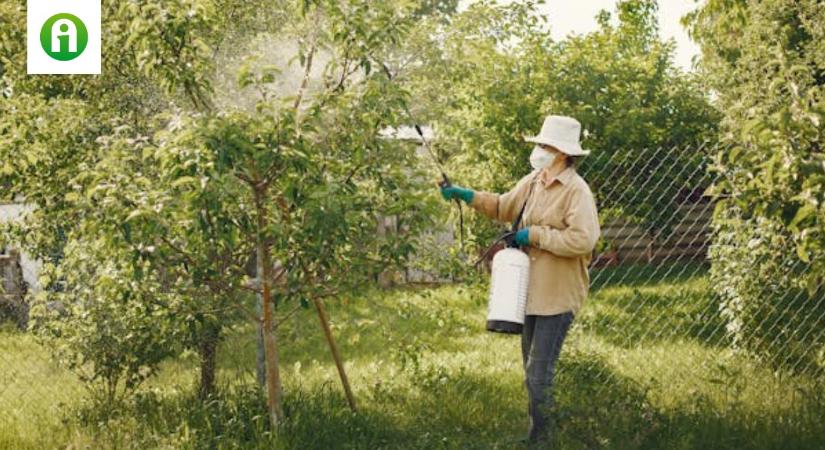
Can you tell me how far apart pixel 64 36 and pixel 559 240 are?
3.51 metres

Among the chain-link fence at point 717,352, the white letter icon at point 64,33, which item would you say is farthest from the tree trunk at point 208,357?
the white letter icon at point 64,33

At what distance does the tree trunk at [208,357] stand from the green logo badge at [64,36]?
2.04 m

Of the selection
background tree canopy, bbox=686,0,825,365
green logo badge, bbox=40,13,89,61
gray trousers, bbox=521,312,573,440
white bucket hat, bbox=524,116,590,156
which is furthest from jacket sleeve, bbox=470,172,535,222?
green logo badge, bbox=40,13,89,61

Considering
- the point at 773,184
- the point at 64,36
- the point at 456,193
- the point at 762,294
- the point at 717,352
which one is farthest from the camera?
the point at 717,352

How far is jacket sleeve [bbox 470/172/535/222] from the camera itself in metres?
5.19

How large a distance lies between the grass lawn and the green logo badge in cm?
230

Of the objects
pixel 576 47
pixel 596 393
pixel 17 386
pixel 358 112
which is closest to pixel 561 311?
pixel 596 393

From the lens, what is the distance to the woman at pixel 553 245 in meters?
4.72

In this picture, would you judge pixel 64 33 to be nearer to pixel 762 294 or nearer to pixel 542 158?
pixel 542 158

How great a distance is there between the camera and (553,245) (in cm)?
469

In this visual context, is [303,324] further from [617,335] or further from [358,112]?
[358,112]

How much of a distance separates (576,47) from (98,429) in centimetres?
712

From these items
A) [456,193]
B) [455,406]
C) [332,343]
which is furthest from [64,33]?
[455,406]

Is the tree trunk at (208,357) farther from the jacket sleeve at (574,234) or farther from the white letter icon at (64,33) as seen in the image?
the jacket sleeve at (574,234)
